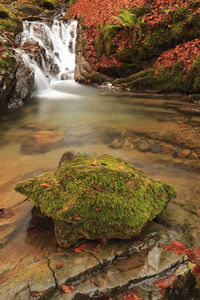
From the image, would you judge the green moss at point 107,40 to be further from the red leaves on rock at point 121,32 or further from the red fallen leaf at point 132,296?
the red fallen leaf at point 132,296

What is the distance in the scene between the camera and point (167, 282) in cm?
196

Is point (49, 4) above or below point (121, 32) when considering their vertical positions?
above

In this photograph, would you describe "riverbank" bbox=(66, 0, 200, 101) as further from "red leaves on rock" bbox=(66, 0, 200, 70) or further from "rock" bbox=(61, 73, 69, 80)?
"rock" bbox=(61, 73, 69, 80)

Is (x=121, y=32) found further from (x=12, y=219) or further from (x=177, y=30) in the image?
(x=12, y=219)

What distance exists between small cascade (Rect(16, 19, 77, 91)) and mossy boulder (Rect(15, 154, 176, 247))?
904 cm

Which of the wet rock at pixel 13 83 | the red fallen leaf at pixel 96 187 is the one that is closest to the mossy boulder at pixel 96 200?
the red fallen leaf at pixel 96 187

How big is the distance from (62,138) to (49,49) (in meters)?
9.64

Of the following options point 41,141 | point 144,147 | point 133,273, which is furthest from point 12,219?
point 144,147

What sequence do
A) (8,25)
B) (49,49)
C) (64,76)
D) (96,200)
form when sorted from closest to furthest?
(96,200) → (8,25) → (64,76) → (49,49)

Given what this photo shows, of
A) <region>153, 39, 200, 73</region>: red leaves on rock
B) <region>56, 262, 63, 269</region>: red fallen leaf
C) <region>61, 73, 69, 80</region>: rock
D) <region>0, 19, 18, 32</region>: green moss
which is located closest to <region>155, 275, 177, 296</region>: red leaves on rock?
<region>56, 262, 63, 269</region>: red fallen leaf

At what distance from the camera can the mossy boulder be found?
2.20 meters

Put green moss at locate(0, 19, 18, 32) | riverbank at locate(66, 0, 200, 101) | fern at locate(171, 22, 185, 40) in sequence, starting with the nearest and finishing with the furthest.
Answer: riverbank at locate(66, 0, 200, 101)
fern at locate(171, 22, 185, 40)
green moss at locate(0, 19, 18, 32)

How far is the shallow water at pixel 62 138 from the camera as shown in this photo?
2.48 metres

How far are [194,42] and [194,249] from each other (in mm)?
8749
